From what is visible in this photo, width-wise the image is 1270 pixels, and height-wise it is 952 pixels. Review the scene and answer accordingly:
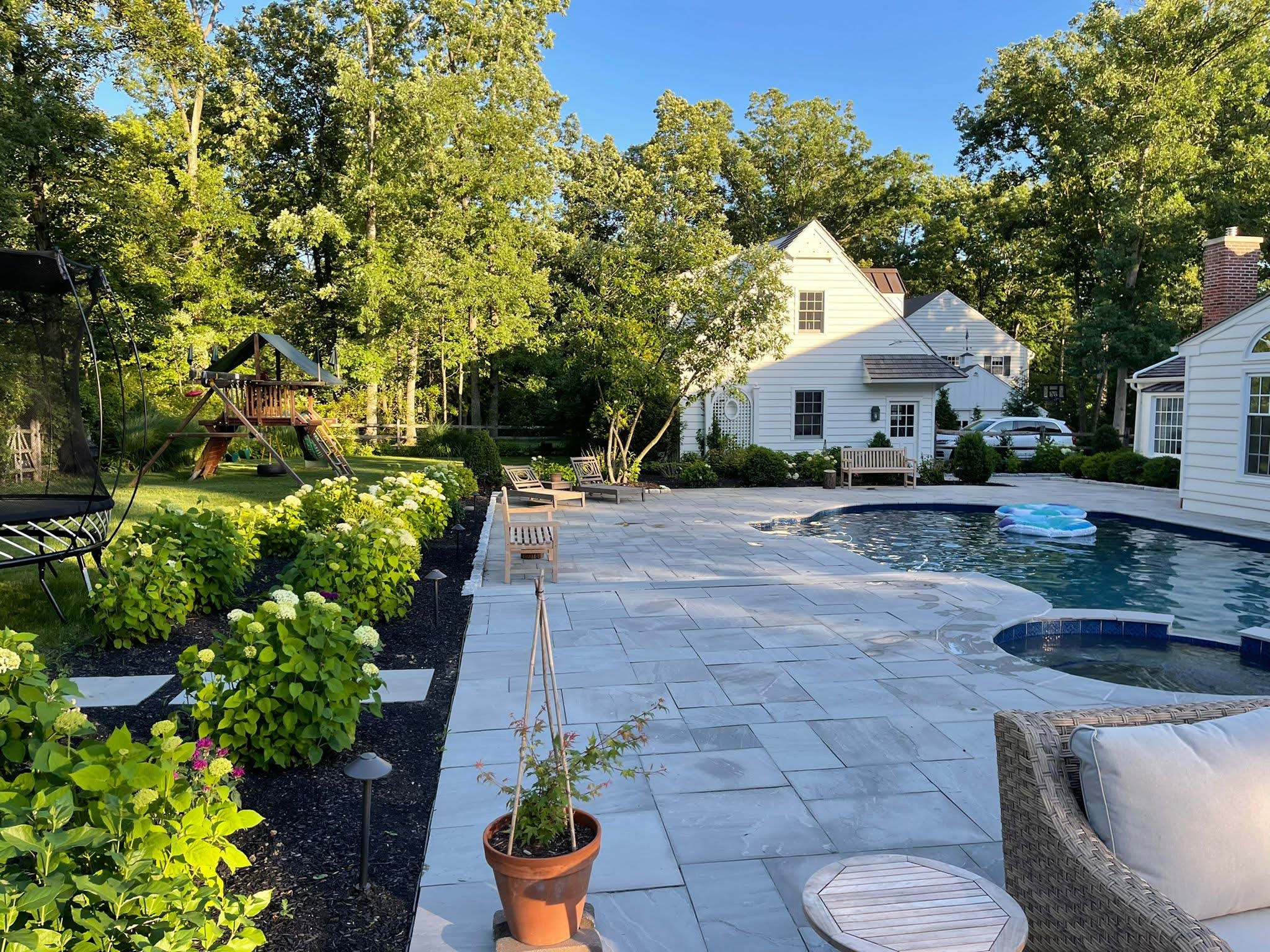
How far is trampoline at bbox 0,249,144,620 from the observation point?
5.52m

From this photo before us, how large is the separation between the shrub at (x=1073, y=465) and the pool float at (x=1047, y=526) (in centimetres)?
738

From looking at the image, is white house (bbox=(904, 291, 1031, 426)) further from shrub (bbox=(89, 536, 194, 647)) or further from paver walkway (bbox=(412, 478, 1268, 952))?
shrub (bbox=(89, 536, 194, 647))

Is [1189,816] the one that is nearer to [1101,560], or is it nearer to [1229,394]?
[1101,560]

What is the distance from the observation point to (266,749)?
3.56 meters

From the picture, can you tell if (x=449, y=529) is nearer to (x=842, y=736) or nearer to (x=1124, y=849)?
(x=842, y=736)

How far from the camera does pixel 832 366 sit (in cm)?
1991

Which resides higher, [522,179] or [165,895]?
[522,179]

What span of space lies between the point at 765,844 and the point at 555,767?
1092 mm

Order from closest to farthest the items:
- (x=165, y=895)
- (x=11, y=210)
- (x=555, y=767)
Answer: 1. (x=165, y=895)
2. (x=555, y=767)
3. (x=11, y=210)

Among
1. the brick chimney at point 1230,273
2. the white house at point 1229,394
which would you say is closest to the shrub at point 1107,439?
the white house at point 1229,394

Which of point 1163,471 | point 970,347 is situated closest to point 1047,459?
point 1163,471

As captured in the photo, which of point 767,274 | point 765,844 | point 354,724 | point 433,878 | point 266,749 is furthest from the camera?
point 767,274

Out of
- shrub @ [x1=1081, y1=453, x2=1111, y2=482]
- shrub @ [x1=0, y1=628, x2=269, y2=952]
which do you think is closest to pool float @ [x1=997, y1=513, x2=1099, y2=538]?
shrub @ [x1=1081, y1=453, x2=1111, y2=482]

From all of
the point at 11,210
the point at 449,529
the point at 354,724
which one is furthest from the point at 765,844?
the point at 11,210
